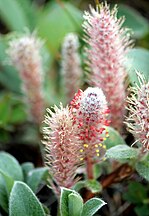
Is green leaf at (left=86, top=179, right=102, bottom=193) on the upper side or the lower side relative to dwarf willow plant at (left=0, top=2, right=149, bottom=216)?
lower

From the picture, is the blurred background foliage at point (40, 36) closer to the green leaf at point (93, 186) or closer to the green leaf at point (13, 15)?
the green leaf at point (13, 15)

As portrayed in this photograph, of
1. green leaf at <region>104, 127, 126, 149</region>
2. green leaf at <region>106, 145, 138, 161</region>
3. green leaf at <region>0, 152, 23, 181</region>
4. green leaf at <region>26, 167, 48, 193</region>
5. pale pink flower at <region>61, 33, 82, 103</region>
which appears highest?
pale pink flower at <region>61, 33, 82, 103</region>

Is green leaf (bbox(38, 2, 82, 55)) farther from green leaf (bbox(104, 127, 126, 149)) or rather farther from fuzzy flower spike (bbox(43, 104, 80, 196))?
fuzzy flower spike (bbox(43, 104, 80, 196))

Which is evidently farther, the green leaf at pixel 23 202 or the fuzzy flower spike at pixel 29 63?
the fuzzy flower spike at pixel 29 63

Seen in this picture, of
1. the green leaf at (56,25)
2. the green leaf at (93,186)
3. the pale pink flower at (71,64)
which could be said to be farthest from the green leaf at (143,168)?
the green leaf at (56,25)

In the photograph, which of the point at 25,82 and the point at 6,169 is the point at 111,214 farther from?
the point at 25,82

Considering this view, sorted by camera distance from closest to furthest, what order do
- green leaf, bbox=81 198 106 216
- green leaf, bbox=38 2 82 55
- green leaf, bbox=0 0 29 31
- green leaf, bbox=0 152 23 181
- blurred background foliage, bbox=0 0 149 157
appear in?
green leaf, bbox=81 198 106 216, green leaf, bbox=0 152 23 181, blurred background foliage, bbox=0 0 149 157, green leaf, bbox=38 2 82 55, green leaf, bbox=0 0 29 31

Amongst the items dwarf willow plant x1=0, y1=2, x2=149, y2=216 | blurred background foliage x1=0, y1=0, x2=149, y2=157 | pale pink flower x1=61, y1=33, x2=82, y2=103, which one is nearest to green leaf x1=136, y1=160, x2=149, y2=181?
dwarf willow plant x1=0, y1=2, x2=149, y2=216
